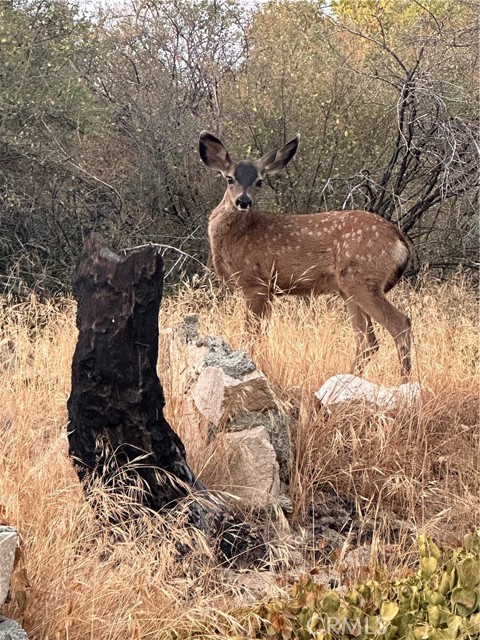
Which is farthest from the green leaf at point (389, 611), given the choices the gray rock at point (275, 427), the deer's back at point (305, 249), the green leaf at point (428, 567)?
the deer's back at point (305, 249)

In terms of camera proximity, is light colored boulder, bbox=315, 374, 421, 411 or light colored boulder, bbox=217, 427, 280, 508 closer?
light colored boulder, bbox=217, 427, 280, 508

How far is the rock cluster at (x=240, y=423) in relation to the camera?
17.7ft

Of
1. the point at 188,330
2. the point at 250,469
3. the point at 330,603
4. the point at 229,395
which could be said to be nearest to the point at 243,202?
the point at 188,330

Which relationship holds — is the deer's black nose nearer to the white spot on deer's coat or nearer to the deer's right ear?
the deer's right ear

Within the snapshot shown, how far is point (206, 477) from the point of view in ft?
17.8

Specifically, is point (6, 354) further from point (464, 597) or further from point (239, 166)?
point (464, 597)

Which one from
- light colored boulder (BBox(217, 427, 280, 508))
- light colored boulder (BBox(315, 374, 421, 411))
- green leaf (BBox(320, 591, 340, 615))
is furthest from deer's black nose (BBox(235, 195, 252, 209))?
green leaf (BBox(320, 591, 340, 615))

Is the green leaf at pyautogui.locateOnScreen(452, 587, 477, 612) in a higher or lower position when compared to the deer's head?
lower

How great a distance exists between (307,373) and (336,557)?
207 cm

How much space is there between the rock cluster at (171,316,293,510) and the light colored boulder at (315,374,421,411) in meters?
0.46

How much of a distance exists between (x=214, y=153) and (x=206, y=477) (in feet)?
11.3

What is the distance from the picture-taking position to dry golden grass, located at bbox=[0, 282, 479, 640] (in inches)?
159

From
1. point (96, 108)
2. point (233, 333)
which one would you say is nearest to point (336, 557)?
point (233, 333)

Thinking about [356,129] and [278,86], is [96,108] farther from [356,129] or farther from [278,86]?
[356,129]
